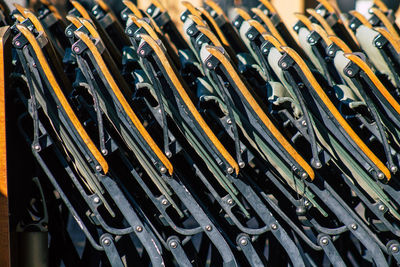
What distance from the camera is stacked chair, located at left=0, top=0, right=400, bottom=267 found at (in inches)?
93.0

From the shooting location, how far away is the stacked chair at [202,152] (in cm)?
236

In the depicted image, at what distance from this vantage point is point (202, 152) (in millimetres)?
2434

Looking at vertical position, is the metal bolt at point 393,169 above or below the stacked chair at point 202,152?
below

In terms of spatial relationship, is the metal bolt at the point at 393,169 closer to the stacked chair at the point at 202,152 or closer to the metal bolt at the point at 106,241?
the stacked chair at the point at 202,152

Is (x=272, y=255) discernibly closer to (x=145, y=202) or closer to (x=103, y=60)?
(x=145, y=202)

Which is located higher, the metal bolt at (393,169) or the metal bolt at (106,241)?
the metal bolt at (106,241)

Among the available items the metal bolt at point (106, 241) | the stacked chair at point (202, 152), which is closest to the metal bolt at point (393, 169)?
the stacked chair at point (202, 152)

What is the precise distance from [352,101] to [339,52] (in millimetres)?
195

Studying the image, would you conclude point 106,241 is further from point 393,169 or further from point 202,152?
point 393,169

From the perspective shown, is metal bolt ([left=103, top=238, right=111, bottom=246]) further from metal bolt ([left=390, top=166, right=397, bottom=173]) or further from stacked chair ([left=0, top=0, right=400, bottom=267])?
metal bolt ([left=390, top=166, right=397, bottom=173])

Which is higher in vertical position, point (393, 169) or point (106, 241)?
point (106, 241)

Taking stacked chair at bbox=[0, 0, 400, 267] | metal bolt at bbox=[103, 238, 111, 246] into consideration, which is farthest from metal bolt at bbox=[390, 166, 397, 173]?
metal bolt at bbox=[103, 238, 111, 246]

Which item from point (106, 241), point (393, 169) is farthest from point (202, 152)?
point (393, 169)

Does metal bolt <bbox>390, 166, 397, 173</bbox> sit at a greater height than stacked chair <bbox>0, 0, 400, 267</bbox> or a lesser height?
lesser
